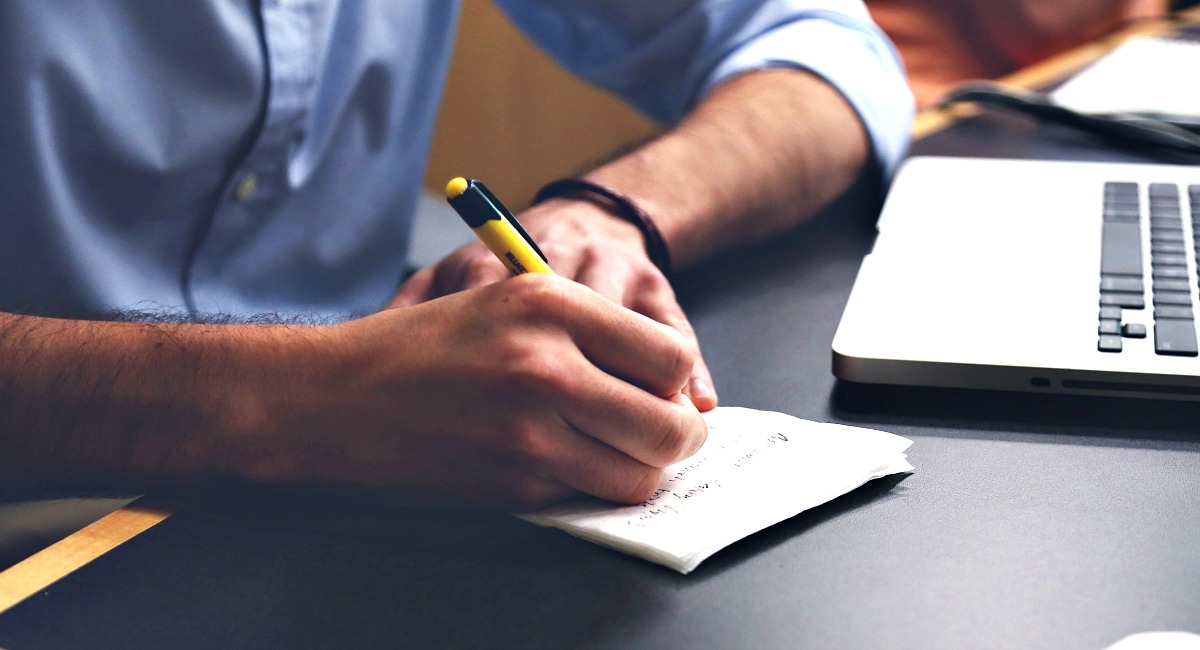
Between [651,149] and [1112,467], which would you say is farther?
[651,149]

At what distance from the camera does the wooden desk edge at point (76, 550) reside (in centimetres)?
37

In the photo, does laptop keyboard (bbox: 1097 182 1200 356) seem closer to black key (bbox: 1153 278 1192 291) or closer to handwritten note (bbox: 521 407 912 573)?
black key (bbox: 1153 278 1192 291)

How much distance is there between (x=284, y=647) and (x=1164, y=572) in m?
0.29

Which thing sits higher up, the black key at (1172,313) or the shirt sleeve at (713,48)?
the shirt sleeve at (713,48)

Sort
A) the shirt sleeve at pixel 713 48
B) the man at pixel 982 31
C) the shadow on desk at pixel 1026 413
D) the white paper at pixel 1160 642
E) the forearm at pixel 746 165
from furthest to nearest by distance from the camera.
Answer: the man at pixel 982 31 → the shirt sleeve at pixel 713 48 → the forearm at pixel 746 165 → the shadow on desk at pixel 1026 413 → the white paper at pixel 1160 642

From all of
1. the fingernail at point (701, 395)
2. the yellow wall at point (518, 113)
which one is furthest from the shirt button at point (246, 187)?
the yellow wall at point (518, 113)

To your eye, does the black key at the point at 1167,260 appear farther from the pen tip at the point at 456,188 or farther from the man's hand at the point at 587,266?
the pen tip at the point at 456,188

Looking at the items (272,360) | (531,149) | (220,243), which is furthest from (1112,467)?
(531,149)

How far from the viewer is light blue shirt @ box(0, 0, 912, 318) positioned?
63cm

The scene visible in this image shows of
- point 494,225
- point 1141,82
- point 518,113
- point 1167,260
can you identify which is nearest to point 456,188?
point 494,225

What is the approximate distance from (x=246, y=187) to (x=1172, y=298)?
1.82 feet

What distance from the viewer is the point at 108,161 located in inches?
25.4

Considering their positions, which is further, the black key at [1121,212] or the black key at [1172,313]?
the black key at [1121,212]

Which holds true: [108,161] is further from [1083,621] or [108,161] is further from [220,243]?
[1083,621]
